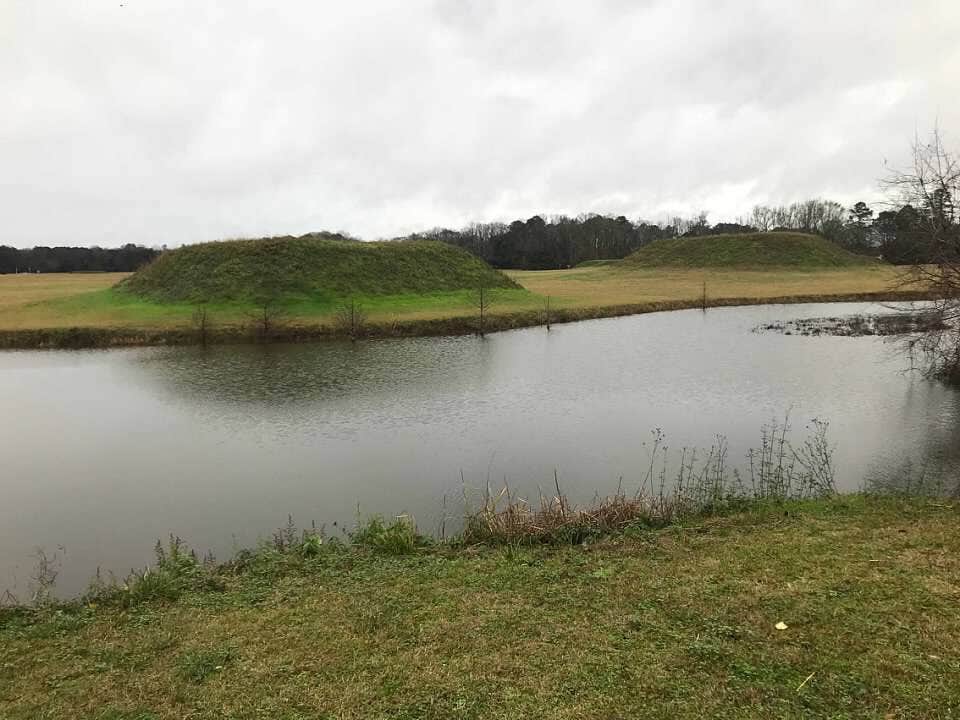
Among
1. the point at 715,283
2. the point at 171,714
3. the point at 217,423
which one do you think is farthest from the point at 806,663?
the point at 715,283

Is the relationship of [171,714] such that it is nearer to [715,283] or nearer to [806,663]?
[806,663]

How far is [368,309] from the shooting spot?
45.7m

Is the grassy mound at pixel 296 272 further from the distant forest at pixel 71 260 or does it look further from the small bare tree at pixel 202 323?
the distant forest at pixel 71 260

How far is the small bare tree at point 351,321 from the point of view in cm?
4047

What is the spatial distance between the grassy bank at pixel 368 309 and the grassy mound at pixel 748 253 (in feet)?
51.9

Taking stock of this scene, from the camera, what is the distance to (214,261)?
5225 centimetres

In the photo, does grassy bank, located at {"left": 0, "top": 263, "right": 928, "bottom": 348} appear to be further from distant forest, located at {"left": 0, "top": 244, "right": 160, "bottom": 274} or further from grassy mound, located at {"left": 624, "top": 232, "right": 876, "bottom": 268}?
distant forest, located at {"left": 0, "top": 244, "right": 160, "bottom": 274}

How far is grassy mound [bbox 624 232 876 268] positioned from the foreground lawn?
8487cm

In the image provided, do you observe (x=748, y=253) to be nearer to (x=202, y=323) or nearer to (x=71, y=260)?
(x=202, y=323)

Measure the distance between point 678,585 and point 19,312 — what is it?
53529 millimetres

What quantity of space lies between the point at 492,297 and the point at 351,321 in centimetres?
1564

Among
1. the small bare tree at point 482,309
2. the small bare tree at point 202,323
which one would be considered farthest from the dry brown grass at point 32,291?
the small bare tree at point 482,309

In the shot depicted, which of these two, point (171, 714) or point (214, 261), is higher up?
point (214, 261)

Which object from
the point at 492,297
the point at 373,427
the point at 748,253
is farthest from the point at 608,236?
the point at 373,427
